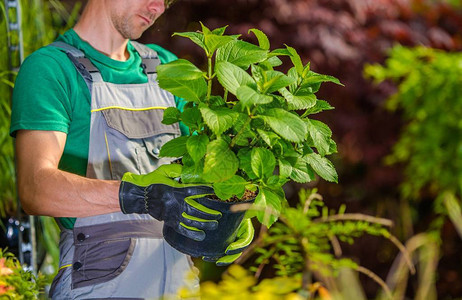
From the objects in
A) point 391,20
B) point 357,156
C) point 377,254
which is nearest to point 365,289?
point 377,254

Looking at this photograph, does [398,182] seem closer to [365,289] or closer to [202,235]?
[365,289]

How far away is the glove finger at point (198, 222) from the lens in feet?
5.05

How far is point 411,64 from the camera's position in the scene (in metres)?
3.25

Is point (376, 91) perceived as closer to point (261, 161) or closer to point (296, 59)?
point (296, 59)

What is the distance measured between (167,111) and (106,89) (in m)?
0.30

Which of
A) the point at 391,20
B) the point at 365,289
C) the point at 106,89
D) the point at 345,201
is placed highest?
the point at 106,89

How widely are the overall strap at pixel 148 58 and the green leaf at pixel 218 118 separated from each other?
656mm

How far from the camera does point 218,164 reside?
4.56 feet

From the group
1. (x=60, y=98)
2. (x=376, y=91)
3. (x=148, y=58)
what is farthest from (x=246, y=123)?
(x=376, y=91)

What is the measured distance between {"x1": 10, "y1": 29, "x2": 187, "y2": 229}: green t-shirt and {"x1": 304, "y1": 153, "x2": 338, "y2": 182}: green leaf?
0.61 meters

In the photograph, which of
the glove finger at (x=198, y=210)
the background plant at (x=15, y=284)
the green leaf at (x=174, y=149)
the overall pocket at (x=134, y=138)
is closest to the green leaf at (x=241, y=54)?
the green leaf at (x=174, y=149)

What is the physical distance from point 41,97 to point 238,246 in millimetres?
628

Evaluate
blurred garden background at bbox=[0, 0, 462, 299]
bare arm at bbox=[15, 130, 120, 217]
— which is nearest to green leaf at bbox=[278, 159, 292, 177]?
bare arm at bbox=[15, 130, 120, 217]

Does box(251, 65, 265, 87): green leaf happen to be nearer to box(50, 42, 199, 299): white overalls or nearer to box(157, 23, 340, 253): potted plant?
box(157, 23, 340, 253): potted plant
